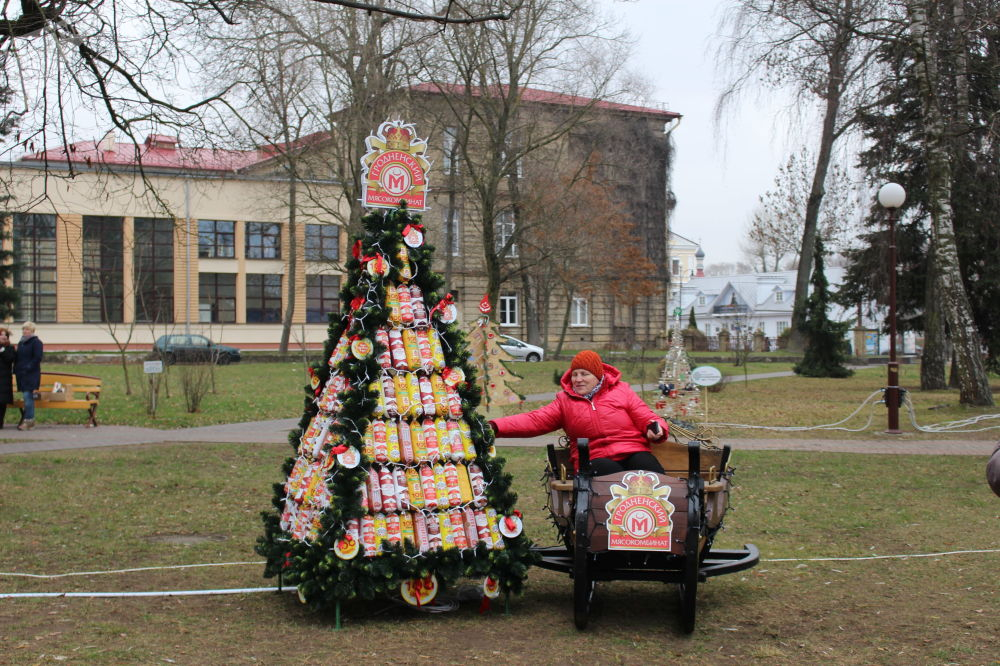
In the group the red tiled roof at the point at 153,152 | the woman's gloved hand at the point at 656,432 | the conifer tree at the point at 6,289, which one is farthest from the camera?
the conifer tree at the point at 6,289

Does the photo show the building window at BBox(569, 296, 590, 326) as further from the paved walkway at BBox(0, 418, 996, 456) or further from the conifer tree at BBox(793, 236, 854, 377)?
the paved walkway at BBox(0, 418, 996, 456)

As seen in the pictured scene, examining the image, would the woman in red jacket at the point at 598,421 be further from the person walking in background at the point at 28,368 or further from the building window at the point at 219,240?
the building window at the point at 219,240

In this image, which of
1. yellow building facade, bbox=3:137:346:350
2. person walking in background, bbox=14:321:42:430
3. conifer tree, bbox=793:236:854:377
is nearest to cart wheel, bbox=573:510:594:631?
person walking in background, bbox=14:321:42:430

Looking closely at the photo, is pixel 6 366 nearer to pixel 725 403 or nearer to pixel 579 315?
pixel 725 403

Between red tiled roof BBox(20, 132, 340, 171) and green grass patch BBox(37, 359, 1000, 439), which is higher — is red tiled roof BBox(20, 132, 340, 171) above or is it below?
above

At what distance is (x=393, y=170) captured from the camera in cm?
643

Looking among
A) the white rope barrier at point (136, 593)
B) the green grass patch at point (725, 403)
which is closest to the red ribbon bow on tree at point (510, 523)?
the white rope barrier at point (136, 593)

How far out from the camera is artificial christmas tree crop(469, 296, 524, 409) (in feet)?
63.9

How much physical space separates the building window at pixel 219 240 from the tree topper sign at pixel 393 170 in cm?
5475

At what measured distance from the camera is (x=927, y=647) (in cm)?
541

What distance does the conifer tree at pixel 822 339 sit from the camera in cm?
3519

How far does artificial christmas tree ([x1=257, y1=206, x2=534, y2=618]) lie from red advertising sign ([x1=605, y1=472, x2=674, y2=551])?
720 millimetres

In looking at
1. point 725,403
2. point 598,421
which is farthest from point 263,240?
point 598,421

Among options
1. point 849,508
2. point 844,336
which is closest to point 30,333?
point 849,508
